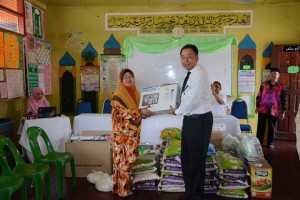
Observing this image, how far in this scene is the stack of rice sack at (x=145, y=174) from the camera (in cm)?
287

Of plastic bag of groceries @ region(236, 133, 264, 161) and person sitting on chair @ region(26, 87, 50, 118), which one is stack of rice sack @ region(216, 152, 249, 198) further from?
person sitting on chair @ region(26, 87, 50, 118)

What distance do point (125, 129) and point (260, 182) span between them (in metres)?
1.47

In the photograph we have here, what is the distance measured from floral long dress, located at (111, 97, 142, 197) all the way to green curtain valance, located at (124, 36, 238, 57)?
303 centimetres

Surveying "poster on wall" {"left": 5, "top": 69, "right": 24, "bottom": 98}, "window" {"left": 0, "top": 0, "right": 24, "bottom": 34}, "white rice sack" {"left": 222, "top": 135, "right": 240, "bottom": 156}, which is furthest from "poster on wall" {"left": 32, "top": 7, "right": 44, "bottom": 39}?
"white rice sack" {"left": 222, "top": 135, "right": 240, "bottom": 156}

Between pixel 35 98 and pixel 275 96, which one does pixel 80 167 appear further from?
pixel 275 96

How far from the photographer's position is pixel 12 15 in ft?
14.2

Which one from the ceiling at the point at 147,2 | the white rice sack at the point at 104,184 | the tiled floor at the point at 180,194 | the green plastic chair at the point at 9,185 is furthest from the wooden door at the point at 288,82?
the green plastic chair at the point at 9,185

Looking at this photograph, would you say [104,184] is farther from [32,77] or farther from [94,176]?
[32,77]

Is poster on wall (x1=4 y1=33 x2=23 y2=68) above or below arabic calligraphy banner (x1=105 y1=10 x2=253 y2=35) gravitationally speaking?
below

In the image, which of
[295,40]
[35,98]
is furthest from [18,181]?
[295,40]

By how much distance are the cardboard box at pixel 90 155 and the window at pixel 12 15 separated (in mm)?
2236

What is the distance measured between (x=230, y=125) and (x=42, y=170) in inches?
93.6

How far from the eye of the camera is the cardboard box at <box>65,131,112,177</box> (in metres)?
3.19

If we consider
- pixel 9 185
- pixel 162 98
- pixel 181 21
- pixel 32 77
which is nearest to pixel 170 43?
pixel 181 21
